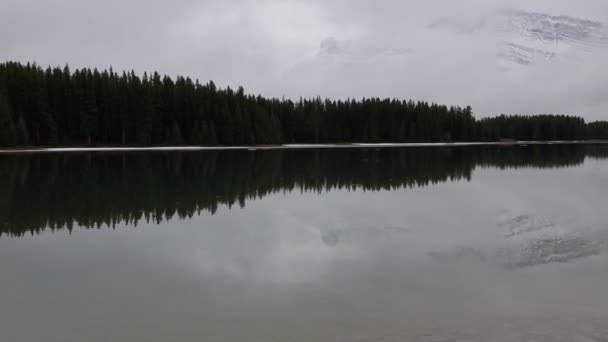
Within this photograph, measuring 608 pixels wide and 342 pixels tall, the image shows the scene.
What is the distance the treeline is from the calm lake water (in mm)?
67455

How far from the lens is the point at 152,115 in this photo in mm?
92750

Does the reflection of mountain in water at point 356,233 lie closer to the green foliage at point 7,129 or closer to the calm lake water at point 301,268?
the calm lake water at point 301,268

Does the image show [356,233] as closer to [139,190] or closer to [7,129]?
[139,190]

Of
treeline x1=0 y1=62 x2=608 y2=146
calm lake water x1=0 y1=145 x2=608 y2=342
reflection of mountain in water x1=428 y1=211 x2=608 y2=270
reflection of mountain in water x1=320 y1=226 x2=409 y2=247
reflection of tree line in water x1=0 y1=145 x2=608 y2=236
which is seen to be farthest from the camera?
treeline x1=0 y1=62 x2=608 y2=146

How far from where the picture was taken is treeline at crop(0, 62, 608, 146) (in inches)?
3260

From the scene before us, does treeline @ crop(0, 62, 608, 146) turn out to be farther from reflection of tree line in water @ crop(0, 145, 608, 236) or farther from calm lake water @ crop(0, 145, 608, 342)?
calm lake water @ crop(0, 145, 608, 342)

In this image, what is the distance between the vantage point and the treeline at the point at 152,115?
8281cm

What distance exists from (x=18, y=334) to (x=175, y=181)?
2271 cm

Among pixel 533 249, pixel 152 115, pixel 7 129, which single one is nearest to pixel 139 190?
pixel 533 249

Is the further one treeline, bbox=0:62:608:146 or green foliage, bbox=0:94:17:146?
treeline, bbox=0:62:608:146

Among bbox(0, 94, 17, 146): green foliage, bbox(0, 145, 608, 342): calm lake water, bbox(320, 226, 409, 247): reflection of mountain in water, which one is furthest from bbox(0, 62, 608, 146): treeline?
bbox(320, 226, 409, 247): reflection of mountain in water

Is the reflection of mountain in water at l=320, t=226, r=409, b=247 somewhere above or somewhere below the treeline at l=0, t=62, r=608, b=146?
below

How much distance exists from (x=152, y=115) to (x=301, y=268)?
287ft

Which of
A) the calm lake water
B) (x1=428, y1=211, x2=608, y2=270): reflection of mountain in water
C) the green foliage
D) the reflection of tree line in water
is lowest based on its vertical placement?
(x1=428, y1=211, x2=608, y2=270): reflection of mountain in water
